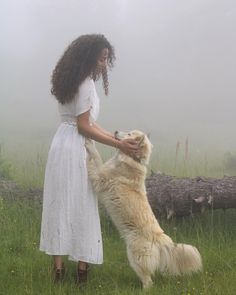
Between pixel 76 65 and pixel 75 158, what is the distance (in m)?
0.77

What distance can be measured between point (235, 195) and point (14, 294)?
2.80m

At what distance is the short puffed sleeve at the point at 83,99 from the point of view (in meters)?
3.95

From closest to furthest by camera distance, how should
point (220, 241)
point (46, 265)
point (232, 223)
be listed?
point (46, 265) < point (220, 241) < point (232, 223)

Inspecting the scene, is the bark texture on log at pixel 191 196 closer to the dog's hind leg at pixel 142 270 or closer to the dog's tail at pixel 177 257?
the dog's tail at pixel 177 257

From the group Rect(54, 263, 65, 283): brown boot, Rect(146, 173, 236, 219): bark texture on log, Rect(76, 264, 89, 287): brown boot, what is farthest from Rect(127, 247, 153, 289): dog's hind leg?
Rect(146, 173, 236, 219): bark texture on log

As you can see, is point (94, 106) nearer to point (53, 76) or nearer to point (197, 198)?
point (53, 76)

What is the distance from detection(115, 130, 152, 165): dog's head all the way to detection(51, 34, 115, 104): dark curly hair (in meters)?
0.63

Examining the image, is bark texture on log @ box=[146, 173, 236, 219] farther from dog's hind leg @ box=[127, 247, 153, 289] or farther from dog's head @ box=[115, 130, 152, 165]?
dog's hind leg @ box=[127, 247, 153, 289]

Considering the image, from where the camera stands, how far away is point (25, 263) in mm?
4754

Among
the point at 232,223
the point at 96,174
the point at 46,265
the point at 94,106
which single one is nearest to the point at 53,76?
the point at 94,106

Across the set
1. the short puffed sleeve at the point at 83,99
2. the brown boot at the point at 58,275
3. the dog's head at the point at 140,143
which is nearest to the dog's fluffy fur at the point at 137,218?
the dog's head at the point at 140,143

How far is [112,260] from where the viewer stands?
16.1 ft

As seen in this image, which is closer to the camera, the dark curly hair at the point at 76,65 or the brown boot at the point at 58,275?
the dark curly hair at the point at 76,65

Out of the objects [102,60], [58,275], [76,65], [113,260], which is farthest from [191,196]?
[76,65]
